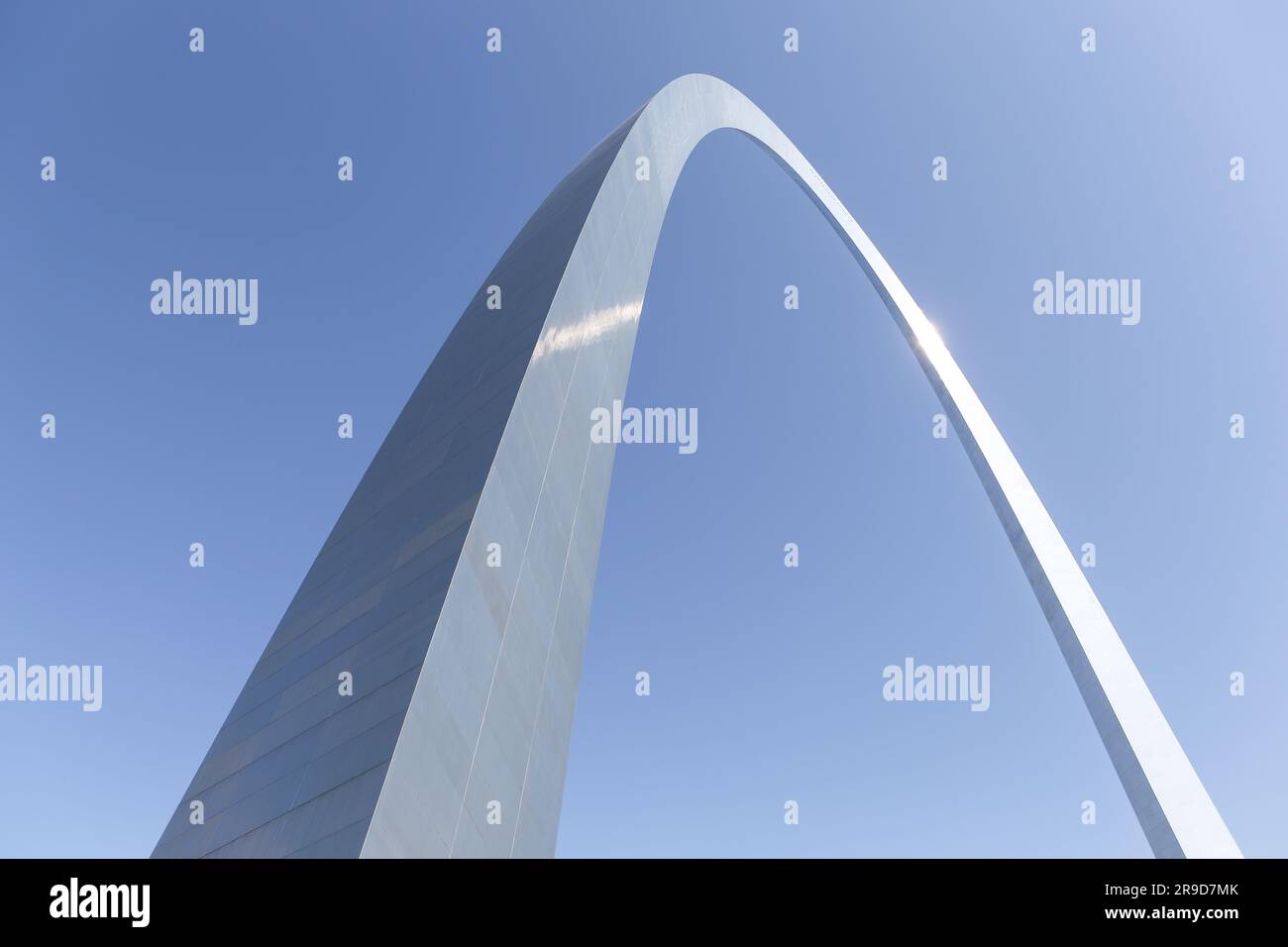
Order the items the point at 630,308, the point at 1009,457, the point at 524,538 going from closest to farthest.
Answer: the point at 524,538, the point at 630,308, the point at 1009,457

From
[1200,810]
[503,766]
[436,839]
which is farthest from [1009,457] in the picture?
[436,839]

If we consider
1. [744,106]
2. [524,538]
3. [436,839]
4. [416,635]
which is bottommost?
[436,839]

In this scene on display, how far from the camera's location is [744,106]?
27.2 m

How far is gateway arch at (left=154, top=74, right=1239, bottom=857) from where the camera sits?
265 inches

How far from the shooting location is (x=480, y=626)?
26.1 ft

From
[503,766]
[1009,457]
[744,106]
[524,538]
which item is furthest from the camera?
[744,106]

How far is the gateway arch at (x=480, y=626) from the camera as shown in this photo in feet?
22.1

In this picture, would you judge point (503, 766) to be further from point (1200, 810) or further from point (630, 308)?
point (1200, 810)

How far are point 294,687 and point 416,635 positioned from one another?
2.31 metres

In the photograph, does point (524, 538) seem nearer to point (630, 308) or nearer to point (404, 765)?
point (404, 765)

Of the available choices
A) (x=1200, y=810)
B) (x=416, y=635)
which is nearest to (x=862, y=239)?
(x=1200, y=810)
